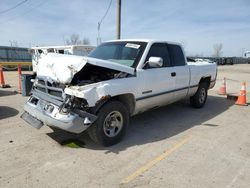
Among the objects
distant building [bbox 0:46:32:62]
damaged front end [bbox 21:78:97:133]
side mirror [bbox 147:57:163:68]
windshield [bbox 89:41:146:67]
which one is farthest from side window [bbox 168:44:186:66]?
distant building [bbox 0:46:32:62]

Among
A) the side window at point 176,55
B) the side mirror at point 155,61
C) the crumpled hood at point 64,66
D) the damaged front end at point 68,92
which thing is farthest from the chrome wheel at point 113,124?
the side window at point 176,55

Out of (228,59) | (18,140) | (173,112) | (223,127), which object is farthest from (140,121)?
(228,59)

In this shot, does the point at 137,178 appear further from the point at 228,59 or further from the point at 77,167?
the point at 228,59

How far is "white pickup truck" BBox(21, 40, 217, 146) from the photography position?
3.84 meters

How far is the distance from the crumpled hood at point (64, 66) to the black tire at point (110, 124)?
68 cm

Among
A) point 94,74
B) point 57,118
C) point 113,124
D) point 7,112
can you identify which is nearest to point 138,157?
point 113,124

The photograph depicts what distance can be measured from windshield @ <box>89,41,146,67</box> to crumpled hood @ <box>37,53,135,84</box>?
501 millimetres

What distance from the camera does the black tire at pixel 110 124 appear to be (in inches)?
158

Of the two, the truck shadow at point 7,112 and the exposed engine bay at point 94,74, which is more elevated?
the exposed engine bay at point 94,74

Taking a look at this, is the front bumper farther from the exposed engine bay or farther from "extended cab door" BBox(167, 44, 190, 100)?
"extended cab door" BBox(167, 44, 190, 100)

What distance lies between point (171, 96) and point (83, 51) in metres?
10.8

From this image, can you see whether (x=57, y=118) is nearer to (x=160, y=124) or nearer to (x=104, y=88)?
(x=104, y=88)

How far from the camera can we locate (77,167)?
3541 millimetres

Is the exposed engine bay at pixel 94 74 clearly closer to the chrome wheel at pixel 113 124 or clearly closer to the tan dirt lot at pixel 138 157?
the chrome wheel at pixel 113 124
